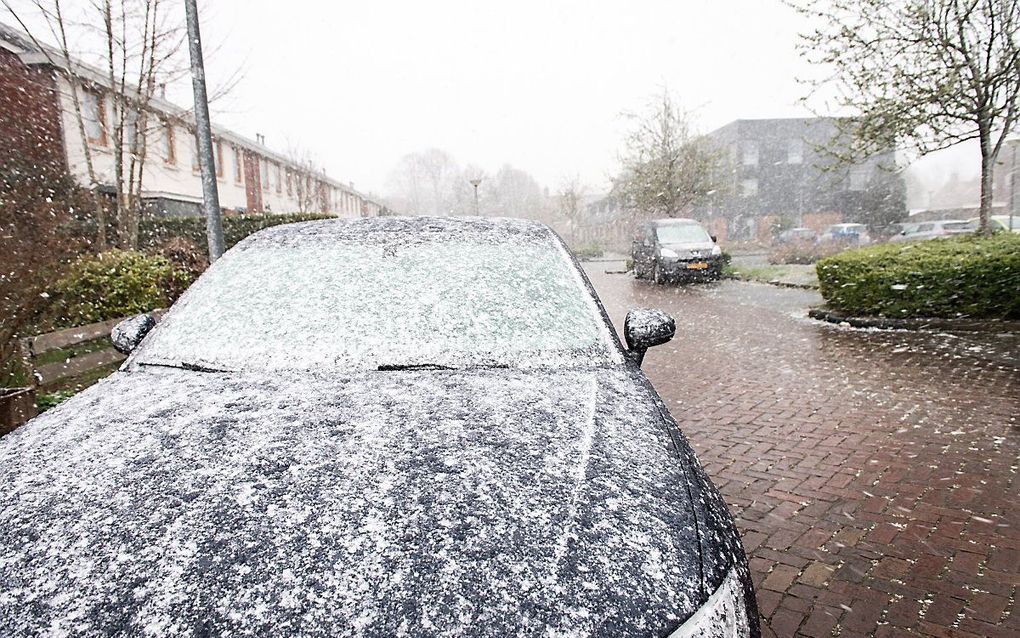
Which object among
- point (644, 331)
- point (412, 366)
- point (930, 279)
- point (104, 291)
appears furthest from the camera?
point (930, 279)

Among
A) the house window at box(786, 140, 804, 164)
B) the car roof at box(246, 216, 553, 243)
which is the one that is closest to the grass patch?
the car roof at box(246, 216, 553, 243)

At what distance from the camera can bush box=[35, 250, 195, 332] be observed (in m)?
5.80

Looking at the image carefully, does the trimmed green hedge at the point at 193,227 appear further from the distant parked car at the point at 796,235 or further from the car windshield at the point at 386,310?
the distant parked car at the point at 796,235

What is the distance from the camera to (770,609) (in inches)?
94.6

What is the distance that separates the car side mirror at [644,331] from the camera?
2.55 m

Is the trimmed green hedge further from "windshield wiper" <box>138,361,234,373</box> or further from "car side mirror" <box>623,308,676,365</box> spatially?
"car side mirror" <box>623,308,676,365</box>

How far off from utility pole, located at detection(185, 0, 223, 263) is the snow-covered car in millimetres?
5497

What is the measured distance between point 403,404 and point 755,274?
53.7 ft

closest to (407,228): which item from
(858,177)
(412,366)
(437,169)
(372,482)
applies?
(412,366)

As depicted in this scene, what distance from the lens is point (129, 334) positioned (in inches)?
106

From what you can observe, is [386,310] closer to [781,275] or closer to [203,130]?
[203,130]

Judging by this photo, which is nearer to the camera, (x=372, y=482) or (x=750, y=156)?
(x=372, y=482)

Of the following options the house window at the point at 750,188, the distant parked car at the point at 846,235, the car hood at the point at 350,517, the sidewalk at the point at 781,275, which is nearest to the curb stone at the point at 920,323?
the sidewalk at the point at 781,275

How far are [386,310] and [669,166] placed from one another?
21.8 m
